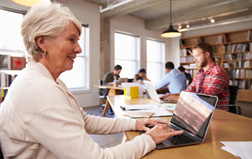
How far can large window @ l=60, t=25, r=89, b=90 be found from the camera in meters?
5.99

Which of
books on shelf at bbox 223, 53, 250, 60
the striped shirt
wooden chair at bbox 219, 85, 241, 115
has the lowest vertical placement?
wooden chair at bbox 219, 85, 241, 115

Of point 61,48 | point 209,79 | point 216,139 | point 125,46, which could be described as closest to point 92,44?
point 125,46

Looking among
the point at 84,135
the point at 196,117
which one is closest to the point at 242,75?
the point at 196,117

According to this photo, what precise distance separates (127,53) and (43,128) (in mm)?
7150

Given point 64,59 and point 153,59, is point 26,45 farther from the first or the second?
point 153,59

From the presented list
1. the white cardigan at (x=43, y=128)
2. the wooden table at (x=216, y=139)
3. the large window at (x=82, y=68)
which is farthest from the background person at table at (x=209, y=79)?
the large window at (x=82, y=68)

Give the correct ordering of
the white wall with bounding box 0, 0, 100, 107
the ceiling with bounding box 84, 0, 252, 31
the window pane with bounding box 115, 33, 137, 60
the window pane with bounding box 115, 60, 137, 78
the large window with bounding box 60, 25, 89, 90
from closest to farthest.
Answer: the ceiling with bounding box 84, 0, 252, 31
the white wall with bounding box 0, 0, 100, 107
the large window with bounding box 60, 25, 89, 90
the window pane with bounding box 115, 33, 137, 60
the window pane with bounding box 115, 60, 137, 78

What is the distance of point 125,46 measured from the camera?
7551 millimetres

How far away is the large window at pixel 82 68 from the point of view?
5.99 metres

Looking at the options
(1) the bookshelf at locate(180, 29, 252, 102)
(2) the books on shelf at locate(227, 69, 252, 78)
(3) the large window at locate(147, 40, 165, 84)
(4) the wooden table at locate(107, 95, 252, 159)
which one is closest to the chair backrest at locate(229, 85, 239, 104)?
(4) the wooden table at locate(107, 95, 252, 159)

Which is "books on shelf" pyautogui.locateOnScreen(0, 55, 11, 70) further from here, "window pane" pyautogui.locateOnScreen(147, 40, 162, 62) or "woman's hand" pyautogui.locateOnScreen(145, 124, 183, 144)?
"window pane" pyautogui.locateOnScreen(147, 40, 162, 62)

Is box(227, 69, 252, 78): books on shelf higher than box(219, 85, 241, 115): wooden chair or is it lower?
higher

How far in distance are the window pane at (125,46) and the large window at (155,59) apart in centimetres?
111

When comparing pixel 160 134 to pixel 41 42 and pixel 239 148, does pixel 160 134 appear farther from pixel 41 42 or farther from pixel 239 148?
pixel 41 42
